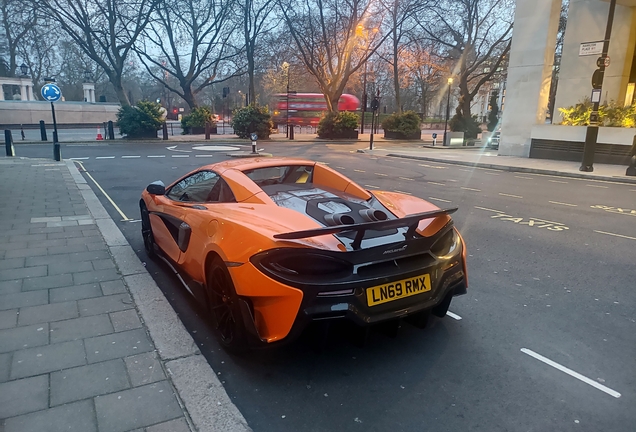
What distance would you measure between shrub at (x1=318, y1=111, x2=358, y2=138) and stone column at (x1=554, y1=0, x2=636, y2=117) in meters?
15.6

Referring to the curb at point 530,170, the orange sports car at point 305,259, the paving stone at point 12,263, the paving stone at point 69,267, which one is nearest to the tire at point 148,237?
the paving stone at point 69,267

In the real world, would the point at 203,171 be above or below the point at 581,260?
above

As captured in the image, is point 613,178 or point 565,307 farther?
point 613,178

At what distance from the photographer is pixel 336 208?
3.62 m

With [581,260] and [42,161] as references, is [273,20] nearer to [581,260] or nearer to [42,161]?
[42,161]

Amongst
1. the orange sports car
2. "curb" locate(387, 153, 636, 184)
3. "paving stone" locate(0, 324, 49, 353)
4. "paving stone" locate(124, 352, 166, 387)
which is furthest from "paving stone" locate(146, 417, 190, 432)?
"curb" locate(387, 153, 636, 184)

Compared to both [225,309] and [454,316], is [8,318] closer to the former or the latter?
[225,309]

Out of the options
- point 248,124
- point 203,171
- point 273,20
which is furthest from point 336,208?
point 273,20

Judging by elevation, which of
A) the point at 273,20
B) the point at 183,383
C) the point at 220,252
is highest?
the point at 273,20

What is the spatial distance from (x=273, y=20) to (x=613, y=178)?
28771 mm

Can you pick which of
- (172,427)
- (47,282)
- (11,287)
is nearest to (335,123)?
(47,282)

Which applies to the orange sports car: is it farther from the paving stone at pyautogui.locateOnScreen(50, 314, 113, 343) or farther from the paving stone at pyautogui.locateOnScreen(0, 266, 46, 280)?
the paving stone at pyautogui.locateOnScreen(0, 266, 46, 280)

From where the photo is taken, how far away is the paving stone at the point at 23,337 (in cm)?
316

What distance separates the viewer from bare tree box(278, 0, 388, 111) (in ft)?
107
